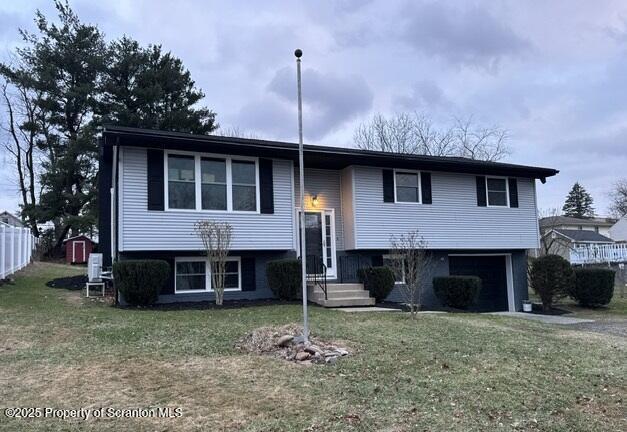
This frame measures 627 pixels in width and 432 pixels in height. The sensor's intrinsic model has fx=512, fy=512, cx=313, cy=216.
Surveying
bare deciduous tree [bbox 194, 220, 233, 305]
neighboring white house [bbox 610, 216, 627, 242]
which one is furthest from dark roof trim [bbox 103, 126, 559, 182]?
neighboring white house [bbox 610, 216, 627, 242]

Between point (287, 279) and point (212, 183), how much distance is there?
307 cm

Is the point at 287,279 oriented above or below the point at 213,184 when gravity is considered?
below

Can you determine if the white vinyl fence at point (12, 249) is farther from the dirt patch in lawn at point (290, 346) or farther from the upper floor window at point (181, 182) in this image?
the dirt patch in lawn at point (290, 346)

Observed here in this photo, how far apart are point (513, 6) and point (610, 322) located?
898 cm

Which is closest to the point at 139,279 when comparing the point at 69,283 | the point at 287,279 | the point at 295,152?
the point at 287,279

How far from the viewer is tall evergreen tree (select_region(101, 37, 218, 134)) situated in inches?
1158

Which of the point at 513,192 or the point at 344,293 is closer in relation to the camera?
the point at 344,293

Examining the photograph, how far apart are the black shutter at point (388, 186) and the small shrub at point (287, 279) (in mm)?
4074

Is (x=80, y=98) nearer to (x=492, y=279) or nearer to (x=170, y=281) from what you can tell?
(x=170, y=281)

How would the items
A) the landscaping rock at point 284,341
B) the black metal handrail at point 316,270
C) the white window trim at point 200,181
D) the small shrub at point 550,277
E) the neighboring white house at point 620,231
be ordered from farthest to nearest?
the neighboring white house at point 620,231
the small shrub at point 550,277
the black metal handrail at point 316,270
the white window trim at point 200,181
the landscaping rock at point 284,341

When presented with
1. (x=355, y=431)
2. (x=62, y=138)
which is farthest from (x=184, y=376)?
(x=62, y=138)

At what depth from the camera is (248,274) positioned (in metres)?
13.6

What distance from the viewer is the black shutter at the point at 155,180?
12195 millimetres

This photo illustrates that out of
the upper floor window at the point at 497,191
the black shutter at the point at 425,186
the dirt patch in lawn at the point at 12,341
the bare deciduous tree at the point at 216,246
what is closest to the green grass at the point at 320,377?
the dirt patch in lawn at the point at 12,341
